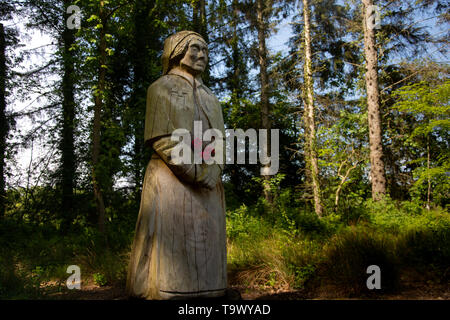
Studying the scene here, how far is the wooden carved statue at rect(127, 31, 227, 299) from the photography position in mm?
2883

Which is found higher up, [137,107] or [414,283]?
[137,107]

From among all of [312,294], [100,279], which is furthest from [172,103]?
[100,279]

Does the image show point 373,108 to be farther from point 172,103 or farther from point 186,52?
point 172,103

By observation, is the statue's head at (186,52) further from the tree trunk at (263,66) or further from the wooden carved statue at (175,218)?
the tree trunk at (263,66)

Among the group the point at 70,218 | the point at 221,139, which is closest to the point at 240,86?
the point at 70,218

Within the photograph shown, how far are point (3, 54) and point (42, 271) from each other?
762 centimetres

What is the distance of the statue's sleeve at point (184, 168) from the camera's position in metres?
2.94

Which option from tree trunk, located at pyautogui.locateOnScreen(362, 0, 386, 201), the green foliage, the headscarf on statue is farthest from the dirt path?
tree trunk, located at pyautogui.locateOnScreen(362, 0, 386, 201)

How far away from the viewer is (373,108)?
10.6 metres

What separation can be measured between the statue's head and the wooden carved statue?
0.18 metres

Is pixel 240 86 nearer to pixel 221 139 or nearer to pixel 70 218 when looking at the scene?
pixel 70 218

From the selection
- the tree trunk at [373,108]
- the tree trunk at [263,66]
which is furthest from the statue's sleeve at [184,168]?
the tree trunk at [263,66]

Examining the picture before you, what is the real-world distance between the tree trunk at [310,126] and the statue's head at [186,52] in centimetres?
697
